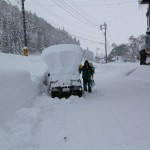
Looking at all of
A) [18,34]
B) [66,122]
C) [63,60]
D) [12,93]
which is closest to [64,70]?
[63,60]

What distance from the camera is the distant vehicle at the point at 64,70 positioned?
1338 centimetres

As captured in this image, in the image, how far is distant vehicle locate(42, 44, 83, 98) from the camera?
13375 millimetres

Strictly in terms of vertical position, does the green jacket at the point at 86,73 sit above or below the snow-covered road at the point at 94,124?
above

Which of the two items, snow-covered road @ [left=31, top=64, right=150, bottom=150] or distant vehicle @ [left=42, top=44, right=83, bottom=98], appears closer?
snow-covered road @ [left=31, top=64, right=150, bottom=150]

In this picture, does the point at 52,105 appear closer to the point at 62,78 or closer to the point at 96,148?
the point at 62,78

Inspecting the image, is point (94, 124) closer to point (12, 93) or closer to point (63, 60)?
point (12, 93)

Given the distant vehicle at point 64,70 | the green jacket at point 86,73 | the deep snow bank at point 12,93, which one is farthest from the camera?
the green jacket at point 86,73

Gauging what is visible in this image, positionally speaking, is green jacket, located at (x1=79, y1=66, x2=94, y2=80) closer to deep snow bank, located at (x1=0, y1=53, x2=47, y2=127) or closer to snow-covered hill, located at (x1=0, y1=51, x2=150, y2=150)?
snow-covered hill, located at (x1=0, y1=51, x2=150, y2=150)

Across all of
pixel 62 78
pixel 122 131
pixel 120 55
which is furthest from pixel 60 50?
pixel 120 55

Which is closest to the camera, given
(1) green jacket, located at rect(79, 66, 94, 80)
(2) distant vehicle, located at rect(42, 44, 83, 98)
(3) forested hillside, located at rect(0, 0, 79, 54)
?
(2) distant vehicle, located at rect(42, 44, 83, 98)

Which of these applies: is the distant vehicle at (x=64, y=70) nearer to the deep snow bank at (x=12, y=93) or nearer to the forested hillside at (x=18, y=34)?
the deep snow bank at (x=12, y=93)


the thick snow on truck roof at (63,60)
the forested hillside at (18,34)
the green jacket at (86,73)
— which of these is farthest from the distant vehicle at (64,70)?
the forested hillside at (18,34)

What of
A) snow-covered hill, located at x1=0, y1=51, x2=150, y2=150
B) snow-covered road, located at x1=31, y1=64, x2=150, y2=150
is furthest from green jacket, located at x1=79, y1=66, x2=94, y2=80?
snow-covered hill, located at x1=0, y1=51, x2=150, y2=150

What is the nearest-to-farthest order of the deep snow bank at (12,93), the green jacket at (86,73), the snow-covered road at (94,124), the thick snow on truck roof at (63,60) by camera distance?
the snow-covered road at (94,124)
the deep snow bank at (12,93)
the thick snow on truck roof at (63,60)
the green jacket at (86,73)
